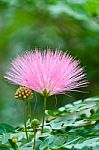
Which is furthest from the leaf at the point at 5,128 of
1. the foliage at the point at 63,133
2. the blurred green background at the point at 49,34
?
the blurred green background at the point at 49,34

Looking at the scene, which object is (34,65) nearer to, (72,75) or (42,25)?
(72,75)

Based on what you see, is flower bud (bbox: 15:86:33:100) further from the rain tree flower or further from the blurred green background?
the blurred green background

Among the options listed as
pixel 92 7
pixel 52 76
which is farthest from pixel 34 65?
pixel 92 7

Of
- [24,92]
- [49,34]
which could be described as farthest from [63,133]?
[49,34]

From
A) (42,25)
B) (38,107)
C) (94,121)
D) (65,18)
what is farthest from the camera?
(42,25)

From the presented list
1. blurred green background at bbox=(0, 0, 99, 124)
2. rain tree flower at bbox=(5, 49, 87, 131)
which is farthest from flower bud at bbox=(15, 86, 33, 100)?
blurred green background at bbox=(0, 0, 99, 124)

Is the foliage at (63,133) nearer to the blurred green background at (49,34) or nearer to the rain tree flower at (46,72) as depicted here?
the rain tree flower at (46,72)
